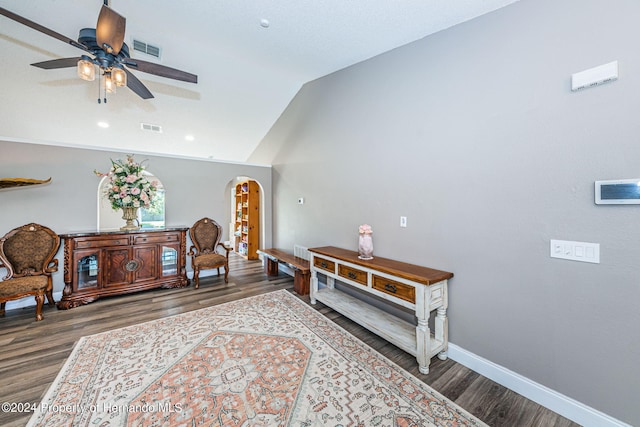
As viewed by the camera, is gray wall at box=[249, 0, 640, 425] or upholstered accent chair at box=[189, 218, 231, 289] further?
upholstered accent chair at box=[189, 218, 231, 289]

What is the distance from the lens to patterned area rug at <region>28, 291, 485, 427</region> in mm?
1570

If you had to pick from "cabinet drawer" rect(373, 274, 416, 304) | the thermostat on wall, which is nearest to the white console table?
"cabinet drawer" rect(373, 274, 416, 304)

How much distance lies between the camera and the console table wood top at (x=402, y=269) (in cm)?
202

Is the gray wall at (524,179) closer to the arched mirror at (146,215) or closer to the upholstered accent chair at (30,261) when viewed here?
the arched mirror at (146,215)

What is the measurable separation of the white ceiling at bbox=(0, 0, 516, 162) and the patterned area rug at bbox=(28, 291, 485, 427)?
3078 mm

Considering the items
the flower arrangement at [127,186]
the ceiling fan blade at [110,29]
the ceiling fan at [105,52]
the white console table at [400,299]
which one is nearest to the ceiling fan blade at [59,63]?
the ceiling fan at [105,52]

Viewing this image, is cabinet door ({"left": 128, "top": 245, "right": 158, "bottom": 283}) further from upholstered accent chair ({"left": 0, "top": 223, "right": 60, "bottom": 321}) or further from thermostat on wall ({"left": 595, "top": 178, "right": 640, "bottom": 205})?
thermostat on wall ({"left": 595, "top": 178, "right": 640, "bottom": 205})

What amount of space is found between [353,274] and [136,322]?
8.88ft

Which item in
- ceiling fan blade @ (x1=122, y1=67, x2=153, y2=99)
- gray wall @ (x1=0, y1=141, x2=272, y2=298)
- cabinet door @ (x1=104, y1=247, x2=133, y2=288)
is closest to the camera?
ceiling fan blade @ (x1=122, y1=67, x2=153, y2=99)

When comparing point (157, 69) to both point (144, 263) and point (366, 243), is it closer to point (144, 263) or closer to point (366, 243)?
point (366, 243)

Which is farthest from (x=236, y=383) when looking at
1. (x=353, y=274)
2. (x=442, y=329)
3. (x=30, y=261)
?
(x=30, y=261)

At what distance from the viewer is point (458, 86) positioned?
2107 mm

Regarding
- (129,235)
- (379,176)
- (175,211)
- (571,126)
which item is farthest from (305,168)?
(571,126)

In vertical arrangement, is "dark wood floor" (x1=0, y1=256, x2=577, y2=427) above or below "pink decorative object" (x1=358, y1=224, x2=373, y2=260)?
below
